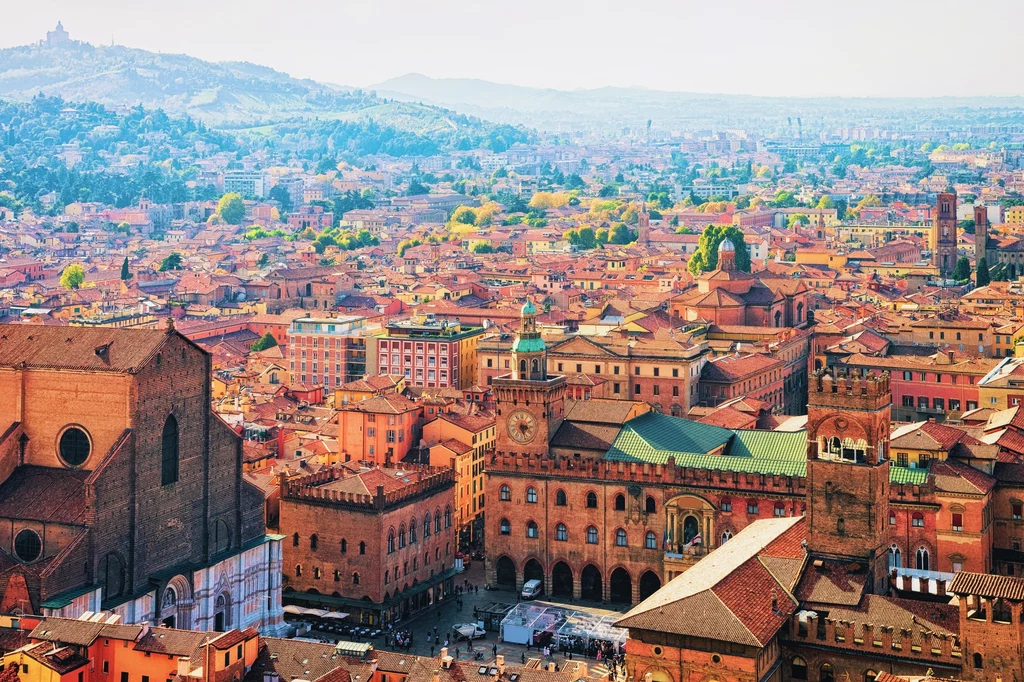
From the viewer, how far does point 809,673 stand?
Result: 47812 millimetres

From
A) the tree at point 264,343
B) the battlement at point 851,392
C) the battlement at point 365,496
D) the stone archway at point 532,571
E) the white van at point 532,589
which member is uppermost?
the battlement at point 851,392

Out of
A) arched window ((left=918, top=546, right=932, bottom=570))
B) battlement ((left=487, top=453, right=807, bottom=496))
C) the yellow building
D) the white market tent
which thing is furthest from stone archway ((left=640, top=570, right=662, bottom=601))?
the yellow building

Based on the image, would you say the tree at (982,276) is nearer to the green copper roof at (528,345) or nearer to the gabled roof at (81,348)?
the green copper roof at (528,345)

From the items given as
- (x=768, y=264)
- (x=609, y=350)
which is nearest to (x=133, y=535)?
(x=609, y=350)

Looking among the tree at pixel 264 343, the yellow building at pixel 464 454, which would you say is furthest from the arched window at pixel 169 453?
the tree at pixel 264 343

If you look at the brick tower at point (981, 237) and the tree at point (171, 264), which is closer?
the brick tower at point (981, 237)

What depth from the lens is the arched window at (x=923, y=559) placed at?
61.8m

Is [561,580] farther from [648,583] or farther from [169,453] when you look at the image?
[169,453]

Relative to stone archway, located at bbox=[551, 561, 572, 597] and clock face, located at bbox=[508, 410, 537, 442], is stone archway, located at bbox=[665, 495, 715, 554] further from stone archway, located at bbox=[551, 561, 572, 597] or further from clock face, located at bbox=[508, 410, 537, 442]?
clock face, located at bbox=[508, 410, 537, 442]

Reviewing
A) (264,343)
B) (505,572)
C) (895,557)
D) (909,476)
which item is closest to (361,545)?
(505,572)

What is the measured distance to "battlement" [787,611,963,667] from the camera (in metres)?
45.3

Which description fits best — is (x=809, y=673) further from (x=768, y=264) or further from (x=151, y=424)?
(x=768, y=264)

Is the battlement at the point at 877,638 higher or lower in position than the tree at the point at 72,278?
higher

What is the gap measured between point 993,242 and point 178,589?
12178cm
